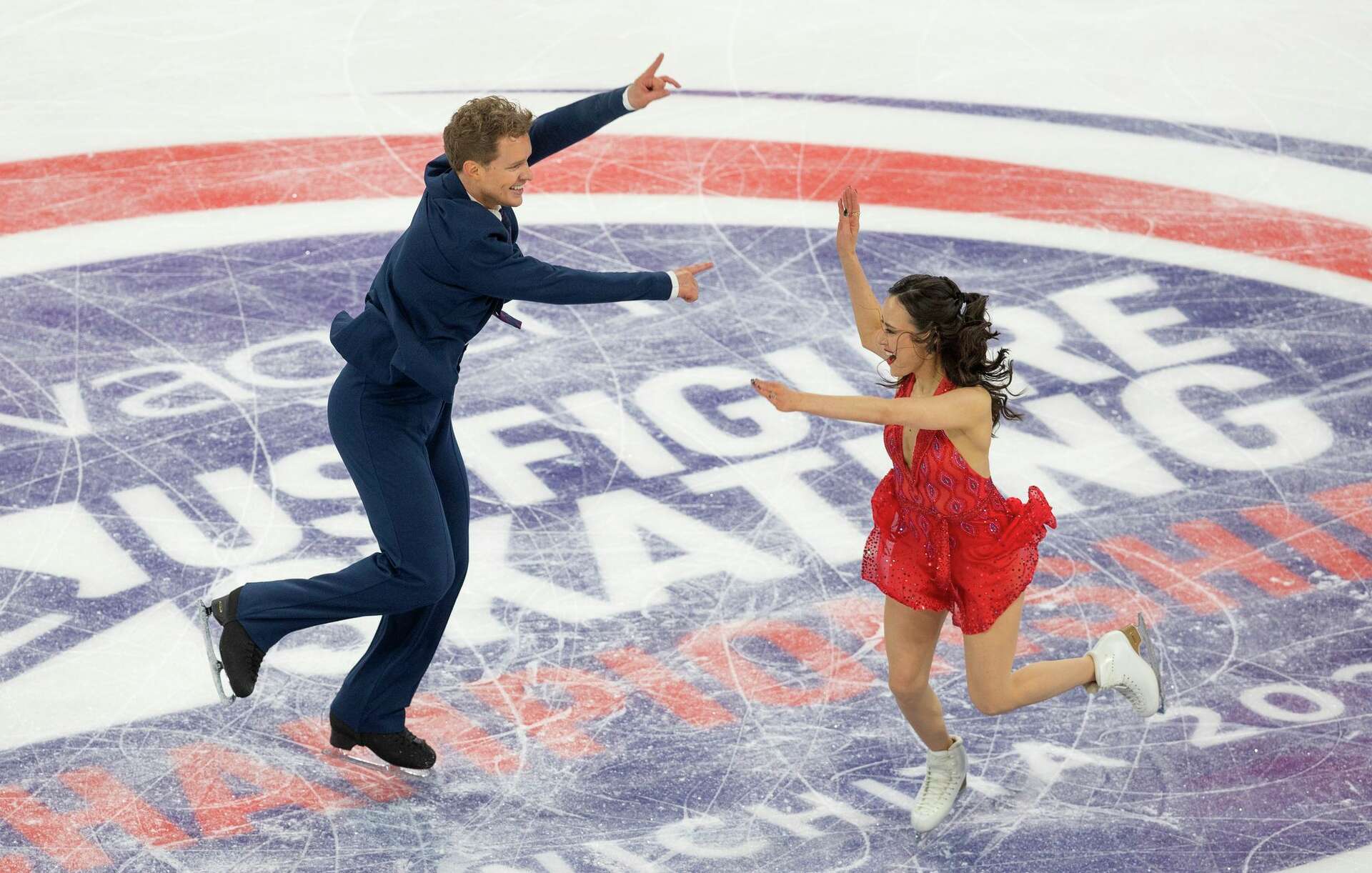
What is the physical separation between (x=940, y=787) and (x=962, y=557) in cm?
67

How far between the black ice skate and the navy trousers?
0.03 meters

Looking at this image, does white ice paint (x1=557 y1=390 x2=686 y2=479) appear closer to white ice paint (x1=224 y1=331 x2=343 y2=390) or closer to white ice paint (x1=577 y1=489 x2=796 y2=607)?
white ice paint (x1=577 y1=489 x2=796 y2=607)

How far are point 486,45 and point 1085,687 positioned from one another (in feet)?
18.2

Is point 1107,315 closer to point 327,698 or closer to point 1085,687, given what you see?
point 1085,687

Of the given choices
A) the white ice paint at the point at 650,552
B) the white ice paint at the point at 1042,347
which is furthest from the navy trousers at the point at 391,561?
the white ice paint at the point at 1042,347

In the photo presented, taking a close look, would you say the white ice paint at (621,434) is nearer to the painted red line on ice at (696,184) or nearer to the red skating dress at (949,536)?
the painted red line on ice at (696,184)

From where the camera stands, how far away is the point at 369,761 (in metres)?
4.46

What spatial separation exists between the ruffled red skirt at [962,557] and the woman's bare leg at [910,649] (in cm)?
6

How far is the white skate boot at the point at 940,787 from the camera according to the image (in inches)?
165

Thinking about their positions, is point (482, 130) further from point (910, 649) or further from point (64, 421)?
point (64, 421)

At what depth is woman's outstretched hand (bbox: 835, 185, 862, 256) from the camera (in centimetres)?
409

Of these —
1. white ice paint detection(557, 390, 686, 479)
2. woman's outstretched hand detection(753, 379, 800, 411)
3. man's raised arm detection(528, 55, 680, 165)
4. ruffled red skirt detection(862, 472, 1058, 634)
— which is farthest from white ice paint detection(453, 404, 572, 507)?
woman's outstretched hand detection(753, 379, 800, 411)

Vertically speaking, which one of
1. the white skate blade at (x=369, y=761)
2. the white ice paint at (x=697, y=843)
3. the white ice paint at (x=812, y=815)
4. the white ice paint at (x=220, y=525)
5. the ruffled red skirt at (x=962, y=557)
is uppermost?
the ruffled red skirt at (x=962, y=557)

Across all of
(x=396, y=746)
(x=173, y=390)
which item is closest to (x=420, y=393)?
(x=396, y=746)
